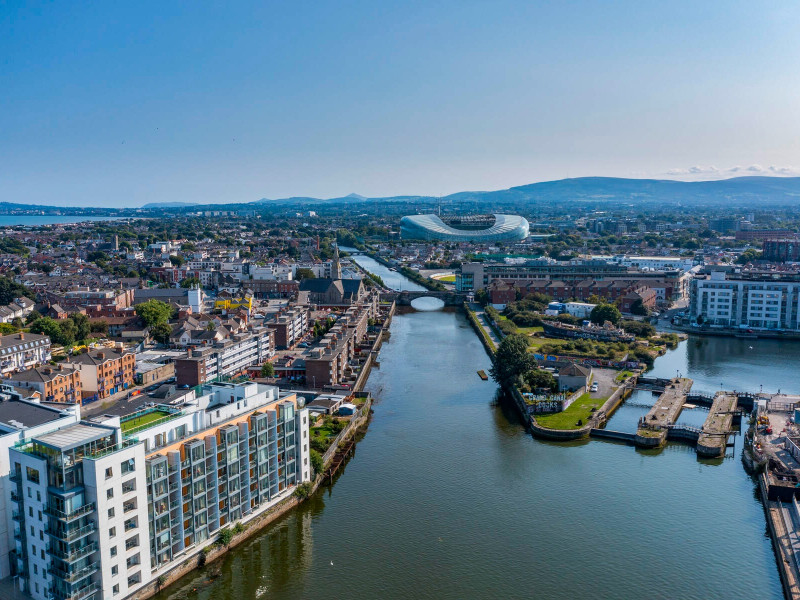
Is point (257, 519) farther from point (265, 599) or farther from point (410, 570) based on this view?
point (410, 570)

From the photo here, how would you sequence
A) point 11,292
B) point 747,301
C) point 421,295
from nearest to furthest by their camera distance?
1. point 747,301
2. point 11,292
3. point 421,295

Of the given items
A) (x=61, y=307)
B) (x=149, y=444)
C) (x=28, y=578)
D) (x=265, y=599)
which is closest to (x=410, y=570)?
(x=265, y=599)

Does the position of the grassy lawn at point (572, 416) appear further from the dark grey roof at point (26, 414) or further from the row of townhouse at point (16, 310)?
the row of townhouse at point (16, 310)

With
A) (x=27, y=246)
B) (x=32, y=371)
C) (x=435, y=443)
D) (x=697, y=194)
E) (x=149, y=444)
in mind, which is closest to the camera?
(x=149, y=444)

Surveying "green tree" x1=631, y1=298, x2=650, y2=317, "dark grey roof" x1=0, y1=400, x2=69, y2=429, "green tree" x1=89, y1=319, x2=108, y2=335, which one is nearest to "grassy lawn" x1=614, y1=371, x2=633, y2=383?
"green tree" x1=631, y1=298, x2=650, y2=317

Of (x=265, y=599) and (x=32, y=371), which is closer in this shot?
(x=265, y=599)

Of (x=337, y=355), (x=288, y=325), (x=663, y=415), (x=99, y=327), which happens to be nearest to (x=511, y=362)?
(x=663, y=415)

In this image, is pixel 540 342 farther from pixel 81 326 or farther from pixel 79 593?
pixel 79 593

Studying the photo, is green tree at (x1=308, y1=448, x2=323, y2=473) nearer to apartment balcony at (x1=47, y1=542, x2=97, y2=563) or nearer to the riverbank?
the riverbank
